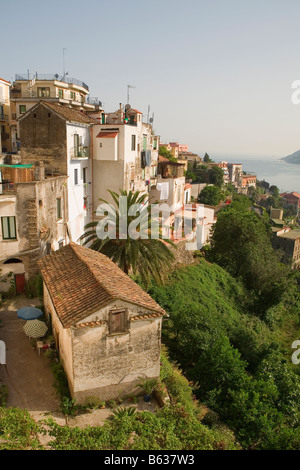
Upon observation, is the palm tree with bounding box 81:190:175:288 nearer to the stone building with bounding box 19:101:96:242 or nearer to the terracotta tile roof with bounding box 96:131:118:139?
the stone building with bounding box 19:101:96:242

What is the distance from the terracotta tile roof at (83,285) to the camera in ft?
43.9

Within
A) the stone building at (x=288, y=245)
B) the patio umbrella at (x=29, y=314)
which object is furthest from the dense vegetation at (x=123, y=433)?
the stone building at (x=288, y=245)

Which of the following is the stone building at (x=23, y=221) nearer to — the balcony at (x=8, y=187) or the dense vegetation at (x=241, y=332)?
the balcony at (x=8, y=187)

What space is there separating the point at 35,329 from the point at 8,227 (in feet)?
25.3

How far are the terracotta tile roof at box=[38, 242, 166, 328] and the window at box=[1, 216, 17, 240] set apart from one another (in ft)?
13.2

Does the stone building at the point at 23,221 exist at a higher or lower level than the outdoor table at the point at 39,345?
higher

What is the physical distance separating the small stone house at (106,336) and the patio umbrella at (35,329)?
175 cm

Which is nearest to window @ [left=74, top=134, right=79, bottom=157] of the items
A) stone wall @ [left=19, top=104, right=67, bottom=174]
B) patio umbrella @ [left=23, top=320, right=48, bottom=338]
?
stone wall @ [left=19, top=104, right=67, bottom=174]

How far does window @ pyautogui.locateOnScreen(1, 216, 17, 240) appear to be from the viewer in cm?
2145

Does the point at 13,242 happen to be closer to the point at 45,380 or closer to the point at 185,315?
the point at 45,380

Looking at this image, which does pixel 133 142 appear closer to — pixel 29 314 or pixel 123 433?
pixel 29 314

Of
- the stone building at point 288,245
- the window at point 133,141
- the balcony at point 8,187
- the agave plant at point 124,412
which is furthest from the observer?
the stone building at point 288,245

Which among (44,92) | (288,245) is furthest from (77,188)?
(288,245)

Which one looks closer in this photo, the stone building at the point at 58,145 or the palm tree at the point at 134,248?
the palm tree at the point at 134,248
